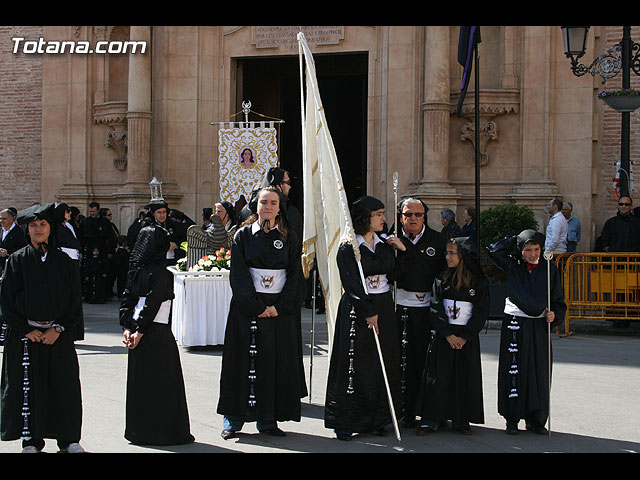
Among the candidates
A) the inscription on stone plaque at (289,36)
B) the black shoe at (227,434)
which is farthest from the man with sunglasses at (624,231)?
the black shoe at (227,434)

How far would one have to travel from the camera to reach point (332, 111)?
2348cm

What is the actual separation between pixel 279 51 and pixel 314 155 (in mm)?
11213

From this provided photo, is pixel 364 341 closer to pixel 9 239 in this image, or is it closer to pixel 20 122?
pixel 9 239

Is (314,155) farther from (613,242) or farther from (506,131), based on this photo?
(506,131)

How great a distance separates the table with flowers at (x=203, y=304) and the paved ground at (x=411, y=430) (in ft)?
0.77

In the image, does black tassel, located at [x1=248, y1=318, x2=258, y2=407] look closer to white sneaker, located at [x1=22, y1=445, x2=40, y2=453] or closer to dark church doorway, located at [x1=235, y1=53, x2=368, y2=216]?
white sneaker, located at [x1=22, y1=445, x2=40, y2=453]

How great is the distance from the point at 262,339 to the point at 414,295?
1.42 metres

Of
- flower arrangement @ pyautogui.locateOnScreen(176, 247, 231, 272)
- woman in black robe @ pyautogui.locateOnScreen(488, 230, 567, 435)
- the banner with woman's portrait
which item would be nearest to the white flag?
woman in black robe @ pyautogui.locateOnScreen(488, 230, 567, 435)

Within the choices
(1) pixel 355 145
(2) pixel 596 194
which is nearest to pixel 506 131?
(2) pixel 596 194

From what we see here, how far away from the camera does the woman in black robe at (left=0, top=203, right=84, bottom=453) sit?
6.43 metres

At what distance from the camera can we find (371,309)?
724cm

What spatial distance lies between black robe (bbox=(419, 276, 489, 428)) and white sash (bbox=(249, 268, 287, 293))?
1385 millimetres

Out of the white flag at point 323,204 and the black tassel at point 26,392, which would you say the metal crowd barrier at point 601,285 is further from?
the black tassel at point 26,392

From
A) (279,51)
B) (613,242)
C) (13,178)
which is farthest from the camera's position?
(13,178)
